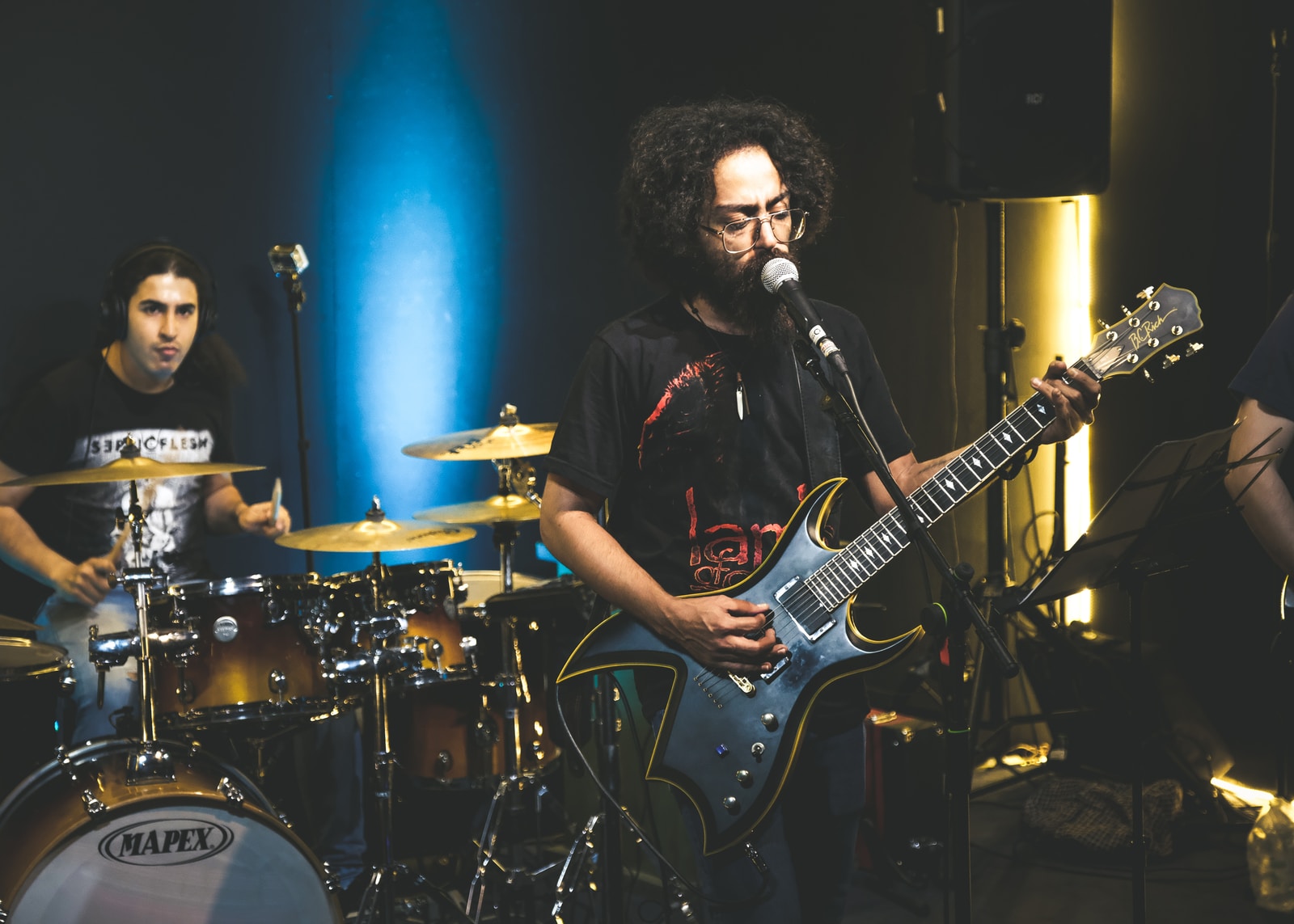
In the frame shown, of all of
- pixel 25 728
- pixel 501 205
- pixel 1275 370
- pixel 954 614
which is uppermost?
pixel 501 205

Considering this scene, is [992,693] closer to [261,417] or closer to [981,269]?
[981,269]

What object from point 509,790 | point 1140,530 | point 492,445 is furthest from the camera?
point 492,445

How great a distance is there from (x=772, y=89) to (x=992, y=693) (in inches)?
109

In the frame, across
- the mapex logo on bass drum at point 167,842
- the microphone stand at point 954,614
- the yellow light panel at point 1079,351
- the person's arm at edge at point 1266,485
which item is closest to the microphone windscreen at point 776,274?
the microphone stand at point 954,614

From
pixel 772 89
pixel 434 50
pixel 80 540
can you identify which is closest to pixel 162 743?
pixel 80 540

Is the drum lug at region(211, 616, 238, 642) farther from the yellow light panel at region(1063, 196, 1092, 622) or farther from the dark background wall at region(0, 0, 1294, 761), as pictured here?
the yellow light panel at region(1063, 196, 1092, 622)

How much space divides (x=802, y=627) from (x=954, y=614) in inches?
14.4

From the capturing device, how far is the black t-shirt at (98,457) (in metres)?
4.10

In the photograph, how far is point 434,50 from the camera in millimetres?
5230

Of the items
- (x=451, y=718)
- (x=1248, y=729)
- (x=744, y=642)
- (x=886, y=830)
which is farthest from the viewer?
(x=1248, y=729)

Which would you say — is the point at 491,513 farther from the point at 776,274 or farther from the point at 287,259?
the point at 776,274

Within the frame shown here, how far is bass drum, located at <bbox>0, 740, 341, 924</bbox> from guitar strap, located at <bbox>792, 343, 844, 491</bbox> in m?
1.74

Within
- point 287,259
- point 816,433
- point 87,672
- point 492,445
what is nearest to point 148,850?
point 87,672

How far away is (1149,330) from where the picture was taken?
93.1 inches
